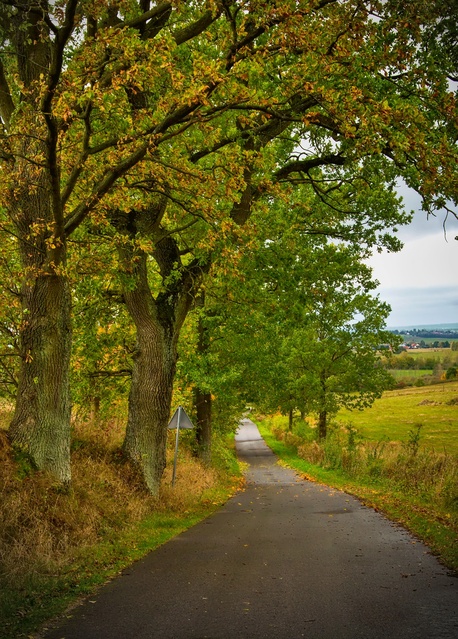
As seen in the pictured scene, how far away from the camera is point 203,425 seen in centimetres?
2462

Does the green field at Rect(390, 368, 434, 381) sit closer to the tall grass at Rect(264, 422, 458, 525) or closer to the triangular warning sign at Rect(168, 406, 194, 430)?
the tall grass at Rect(264, 422, 458, 525)

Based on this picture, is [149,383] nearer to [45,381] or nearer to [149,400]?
[149,400]

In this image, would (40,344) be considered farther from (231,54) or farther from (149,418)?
(231,54)

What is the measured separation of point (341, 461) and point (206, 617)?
21876 mm

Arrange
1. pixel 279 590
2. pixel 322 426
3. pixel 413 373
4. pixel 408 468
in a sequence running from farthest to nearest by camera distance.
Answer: pixel 413 373, pixel 322 426, pixel 408 468, pixel 279 590

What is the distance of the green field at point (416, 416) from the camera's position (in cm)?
5005

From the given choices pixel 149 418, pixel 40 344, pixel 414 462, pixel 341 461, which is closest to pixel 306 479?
pixel 341 461

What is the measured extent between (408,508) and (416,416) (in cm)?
5350

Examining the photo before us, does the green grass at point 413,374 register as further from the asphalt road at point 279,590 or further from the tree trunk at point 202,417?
the asphalt road at point 279,590

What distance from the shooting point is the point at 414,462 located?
19188 mm

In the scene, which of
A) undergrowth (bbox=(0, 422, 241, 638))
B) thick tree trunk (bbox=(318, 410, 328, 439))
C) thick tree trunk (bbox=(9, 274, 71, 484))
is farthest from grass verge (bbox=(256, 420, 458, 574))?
thick tree trunk (bbox=(318, 410, 328, 439))

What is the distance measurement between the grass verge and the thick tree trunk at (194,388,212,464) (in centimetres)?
551

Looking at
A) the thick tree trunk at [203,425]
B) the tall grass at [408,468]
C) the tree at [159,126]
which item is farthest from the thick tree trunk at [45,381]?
the thick tree trunk at [203,425]

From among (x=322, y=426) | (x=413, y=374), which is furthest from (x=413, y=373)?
(x=322, y=426)
